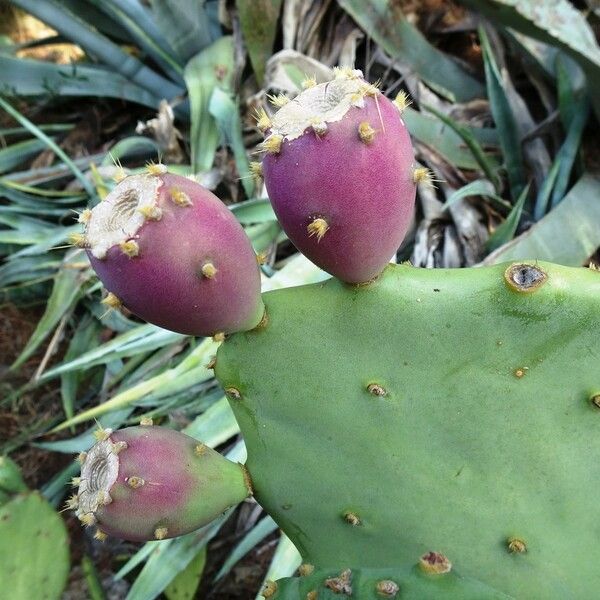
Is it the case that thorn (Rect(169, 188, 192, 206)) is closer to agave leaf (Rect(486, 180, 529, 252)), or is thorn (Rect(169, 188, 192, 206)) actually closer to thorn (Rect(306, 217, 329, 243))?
thorn (Rect(306, 217, 329, 243))

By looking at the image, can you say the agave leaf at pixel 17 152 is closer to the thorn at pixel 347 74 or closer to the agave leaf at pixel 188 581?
the agave leaf at pixel 188 581

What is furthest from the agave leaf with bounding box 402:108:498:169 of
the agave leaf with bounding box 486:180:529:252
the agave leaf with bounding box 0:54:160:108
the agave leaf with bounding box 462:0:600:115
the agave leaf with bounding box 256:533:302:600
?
the agave leaf with bounding box 256:533:302:600

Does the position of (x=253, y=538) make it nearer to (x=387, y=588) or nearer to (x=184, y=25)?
(x=387, y=588)

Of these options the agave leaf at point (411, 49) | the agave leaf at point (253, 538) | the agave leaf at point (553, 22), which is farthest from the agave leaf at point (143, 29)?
the agave leaf at point (253, 538)

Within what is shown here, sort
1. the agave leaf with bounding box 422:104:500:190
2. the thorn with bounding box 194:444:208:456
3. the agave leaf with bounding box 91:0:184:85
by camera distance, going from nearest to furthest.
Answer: the thorn with bounding box 194:444:208:456, the agave leaf with bounding box 422:104:500:190, the agave leaf with bounding box 91:0:184:85

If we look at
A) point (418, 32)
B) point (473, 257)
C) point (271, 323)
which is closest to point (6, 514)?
point (271, 323)

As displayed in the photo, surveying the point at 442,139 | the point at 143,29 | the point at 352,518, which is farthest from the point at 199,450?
the point at 143,29
